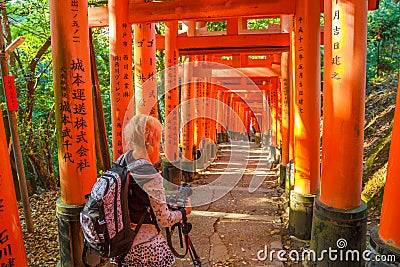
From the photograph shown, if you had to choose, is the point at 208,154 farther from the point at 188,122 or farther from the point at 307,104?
the point at 307,104

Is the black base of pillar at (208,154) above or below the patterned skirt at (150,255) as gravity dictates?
below

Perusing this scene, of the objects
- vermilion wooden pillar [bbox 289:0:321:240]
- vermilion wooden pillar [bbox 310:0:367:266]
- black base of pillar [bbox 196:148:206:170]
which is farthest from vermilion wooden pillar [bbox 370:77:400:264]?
black base of pillar [bbox 196:148:206:170]

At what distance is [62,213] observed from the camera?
360 centimetres

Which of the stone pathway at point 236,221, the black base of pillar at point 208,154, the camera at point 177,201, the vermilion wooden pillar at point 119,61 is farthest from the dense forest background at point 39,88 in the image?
the black base of pillar at point 208,154

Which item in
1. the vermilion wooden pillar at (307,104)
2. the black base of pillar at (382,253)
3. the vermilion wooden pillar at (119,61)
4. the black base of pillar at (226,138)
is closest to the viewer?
the black base of pillar at (382,253)

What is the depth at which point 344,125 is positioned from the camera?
3.12m

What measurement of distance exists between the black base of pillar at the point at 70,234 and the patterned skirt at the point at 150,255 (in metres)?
1.46

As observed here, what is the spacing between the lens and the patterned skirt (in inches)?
90.8

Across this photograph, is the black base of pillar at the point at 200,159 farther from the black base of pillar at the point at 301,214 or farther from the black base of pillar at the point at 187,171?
the black base of pillar at the point at 301,214

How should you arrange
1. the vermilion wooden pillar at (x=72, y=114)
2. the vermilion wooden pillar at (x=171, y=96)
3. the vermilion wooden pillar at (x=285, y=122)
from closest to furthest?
the vermilion wooden pillar at (x=72, y=114) → the vermilion wooden pillar at (x=171, y=96) → the vermilion wooden pillar at (x=285, y=122)

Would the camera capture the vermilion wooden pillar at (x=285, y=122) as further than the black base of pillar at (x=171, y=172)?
Yes

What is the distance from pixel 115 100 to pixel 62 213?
2212 mm

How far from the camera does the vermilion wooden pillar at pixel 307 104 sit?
456cm

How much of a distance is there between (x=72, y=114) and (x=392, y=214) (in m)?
2.96
